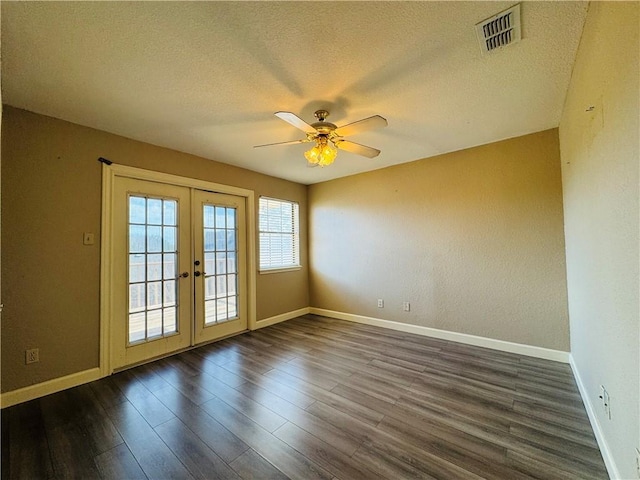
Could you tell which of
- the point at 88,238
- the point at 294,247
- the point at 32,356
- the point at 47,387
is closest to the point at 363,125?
the point at 88,238

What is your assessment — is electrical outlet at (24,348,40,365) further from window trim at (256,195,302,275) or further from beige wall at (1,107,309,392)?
window trim at (256,195,302,275)

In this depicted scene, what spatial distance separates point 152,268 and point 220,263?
0.86 m

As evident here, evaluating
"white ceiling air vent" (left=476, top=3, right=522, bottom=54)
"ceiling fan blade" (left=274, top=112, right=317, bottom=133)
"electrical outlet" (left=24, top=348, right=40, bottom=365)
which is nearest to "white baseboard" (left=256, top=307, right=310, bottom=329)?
"electrical outlet" (left=24, top=348, right=40, bottom=365)

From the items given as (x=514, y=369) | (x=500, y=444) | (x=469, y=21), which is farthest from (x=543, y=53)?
(x=514, y=369)

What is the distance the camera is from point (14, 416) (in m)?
1.92

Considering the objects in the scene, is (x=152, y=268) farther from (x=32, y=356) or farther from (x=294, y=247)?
(x=294, y=247)

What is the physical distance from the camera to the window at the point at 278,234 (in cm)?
430

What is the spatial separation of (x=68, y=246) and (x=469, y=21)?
359 cm

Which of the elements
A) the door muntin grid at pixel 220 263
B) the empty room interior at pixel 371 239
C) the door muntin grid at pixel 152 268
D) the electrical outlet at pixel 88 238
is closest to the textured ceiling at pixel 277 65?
the empty room interior at pixel 371 239

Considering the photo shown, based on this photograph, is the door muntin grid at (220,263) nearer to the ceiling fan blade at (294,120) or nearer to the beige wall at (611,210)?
the ceiling fan blade at (294,120)

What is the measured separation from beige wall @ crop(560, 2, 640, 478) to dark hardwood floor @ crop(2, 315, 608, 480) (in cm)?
45

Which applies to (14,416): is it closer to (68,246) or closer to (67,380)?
(67,380)

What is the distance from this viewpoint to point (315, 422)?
5.99ft

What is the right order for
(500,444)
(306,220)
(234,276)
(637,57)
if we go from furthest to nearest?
(306,220), (234,276), (500,444), (637,57)
